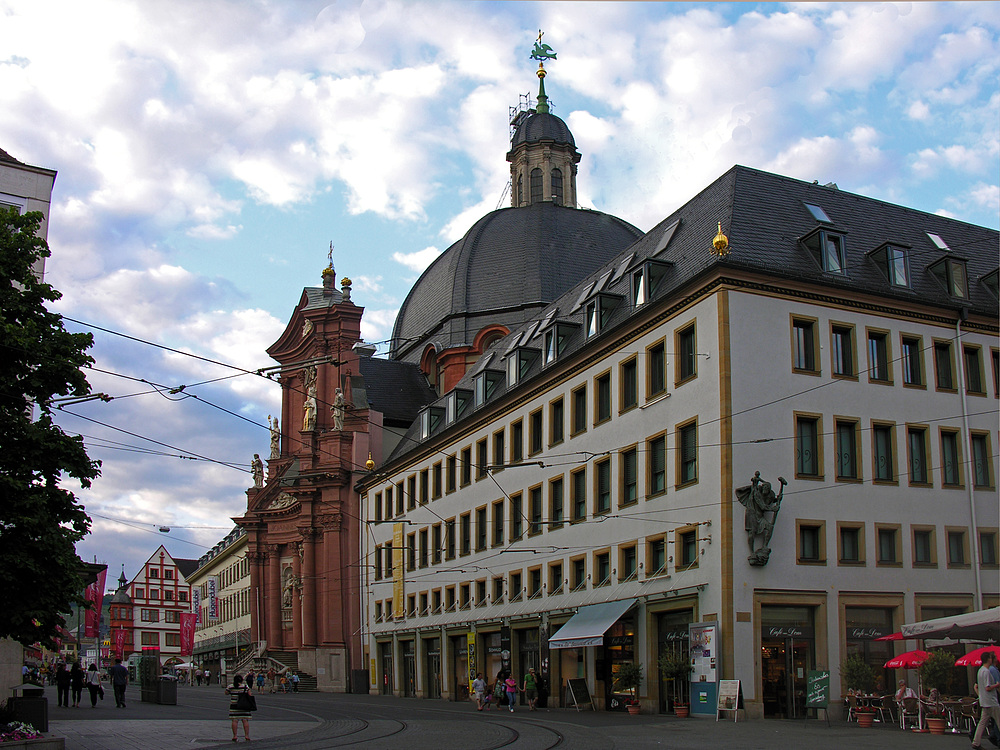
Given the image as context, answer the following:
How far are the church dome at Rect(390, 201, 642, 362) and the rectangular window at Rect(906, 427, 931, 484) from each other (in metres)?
38.4

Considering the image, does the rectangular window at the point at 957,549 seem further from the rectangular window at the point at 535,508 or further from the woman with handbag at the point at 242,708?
the woman with handbag at the point at 242,708

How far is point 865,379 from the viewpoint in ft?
108

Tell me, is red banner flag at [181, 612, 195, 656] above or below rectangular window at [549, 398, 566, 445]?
below

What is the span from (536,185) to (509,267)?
1505 cm

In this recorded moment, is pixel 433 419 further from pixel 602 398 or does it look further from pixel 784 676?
pixel 784 676

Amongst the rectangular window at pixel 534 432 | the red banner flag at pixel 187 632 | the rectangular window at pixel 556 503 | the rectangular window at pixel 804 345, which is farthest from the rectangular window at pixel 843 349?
the red banner flag at pixel 187 632

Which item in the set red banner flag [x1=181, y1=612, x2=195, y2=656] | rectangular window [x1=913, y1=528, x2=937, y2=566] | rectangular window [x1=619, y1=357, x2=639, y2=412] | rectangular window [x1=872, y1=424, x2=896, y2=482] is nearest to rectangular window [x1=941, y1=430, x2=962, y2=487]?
rectangular window [x1=913, y1=528, x2=937, y2=566]

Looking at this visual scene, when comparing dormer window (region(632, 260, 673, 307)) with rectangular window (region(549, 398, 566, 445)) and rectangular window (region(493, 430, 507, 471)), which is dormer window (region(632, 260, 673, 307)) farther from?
rectangular window (region(493, 430, 507, 471))

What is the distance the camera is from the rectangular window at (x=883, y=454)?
3250 cm

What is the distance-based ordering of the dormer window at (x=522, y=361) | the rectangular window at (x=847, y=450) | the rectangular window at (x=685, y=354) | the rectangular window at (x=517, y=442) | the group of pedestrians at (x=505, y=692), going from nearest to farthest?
the rectangular window at (x=847, y=450), the rectangular window at (x=685, y=354), the group of pedestrians at (x=505, y=692), the rectangular window at (x=517, y=442), the dormer window at (x=522, y=361)

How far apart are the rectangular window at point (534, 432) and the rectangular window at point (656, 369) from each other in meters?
8.82

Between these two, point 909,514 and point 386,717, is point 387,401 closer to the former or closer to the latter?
point 386,717

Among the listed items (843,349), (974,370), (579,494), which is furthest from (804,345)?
(579,494)

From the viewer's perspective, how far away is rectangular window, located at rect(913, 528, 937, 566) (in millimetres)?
32431
